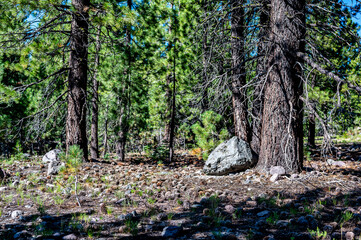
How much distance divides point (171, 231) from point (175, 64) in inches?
310

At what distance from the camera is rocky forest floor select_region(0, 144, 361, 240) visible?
284cm

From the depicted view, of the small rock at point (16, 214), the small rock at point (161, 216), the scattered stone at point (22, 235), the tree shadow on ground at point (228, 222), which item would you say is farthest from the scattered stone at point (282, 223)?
the small rock at point (16, 214)

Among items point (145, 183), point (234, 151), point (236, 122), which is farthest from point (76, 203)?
point (236, 122)

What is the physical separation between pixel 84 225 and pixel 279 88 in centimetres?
441

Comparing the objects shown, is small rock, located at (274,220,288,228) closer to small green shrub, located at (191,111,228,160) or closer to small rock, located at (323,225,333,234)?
small rock, located at (323,225,333,234)

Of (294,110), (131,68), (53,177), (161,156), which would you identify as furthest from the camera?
(161,156)

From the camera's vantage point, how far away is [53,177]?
5945mm

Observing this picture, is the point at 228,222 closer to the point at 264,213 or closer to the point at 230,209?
the point at 230,209

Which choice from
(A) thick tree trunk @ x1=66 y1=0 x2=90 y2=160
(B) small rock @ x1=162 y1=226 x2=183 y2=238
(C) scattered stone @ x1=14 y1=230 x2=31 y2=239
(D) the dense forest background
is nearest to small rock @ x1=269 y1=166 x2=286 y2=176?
(D) the dense forest background

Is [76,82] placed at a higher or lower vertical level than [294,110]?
higher

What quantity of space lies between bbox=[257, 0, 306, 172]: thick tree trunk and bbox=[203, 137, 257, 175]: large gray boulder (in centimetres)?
67

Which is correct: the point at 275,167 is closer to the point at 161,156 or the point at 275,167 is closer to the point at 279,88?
the point at 279,88

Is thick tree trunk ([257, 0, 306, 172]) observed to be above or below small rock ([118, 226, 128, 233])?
above

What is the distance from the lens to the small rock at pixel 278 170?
510cm
